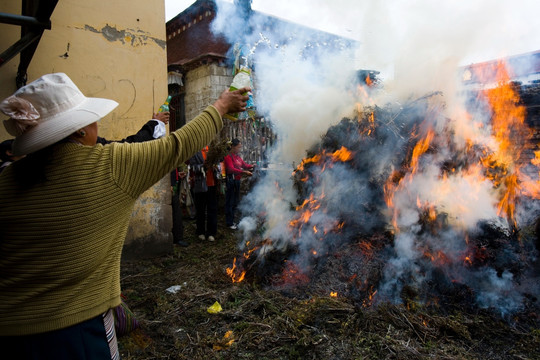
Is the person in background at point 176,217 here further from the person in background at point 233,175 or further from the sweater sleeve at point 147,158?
the sweater sleeve at point 147,158

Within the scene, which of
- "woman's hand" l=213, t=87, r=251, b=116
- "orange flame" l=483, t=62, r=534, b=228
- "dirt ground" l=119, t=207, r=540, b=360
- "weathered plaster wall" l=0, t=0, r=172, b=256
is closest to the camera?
"woman's hand" l=213, t=87, r=251, b=116

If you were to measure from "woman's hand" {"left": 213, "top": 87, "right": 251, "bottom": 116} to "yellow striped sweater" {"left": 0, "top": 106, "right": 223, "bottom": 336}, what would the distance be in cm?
45

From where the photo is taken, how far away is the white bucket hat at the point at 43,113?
1491mm

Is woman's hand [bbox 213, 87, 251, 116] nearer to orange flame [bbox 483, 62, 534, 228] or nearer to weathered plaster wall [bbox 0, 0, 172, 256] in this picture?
weathered plaster wall [bbox 0, 0, 172, 256]

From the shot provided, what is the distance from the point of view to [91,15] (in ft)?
18.5

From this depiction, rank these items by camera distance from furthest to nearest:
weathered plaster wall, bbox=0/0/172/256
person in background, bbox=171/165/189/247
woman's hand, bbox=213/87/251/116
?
person in background, bbox=171/165/189/247
weathered plaster wall, bbox=0/0/172/256
woman's hand, bbox=213/87/251/116

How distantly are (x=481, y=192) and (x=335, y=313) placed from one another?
3.00 metres

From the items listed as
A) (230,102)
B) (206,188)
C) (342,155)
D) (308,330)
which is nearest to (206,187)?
(206,188)

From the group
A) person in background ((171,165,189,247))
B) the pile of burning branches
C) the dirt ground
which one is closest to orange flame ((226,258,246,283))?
the pile of burning branches

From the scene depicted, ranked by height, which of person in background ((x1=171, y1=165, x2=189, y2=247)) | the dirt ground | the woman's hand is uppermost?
the woman's hand

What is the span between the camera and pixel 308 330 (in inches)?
144

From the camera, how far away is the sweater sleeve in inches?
63.8

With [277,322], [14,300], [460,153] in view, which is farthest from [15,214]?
[460,153]

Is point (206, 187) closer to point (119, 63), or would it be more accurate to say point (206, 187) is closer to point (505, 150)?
point (119, 63)
